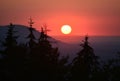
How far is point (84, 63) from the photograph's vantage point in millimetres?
36344

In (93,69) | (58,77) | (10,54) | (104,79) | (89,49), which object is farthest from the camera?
(104,79)

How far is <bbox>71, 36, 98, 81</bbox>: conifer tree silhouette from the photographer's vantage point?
3597 cm

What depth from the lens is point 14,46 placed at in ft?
105

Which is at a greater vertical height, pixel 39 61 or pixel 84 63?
pixel 39 61

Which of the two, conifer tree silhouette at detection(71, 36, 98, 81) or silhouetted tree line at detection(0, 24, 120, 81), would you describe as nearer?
silhouetted tree line at detection(0, 24, 120, 81)

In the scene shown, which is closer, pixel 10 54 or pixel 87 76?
pixel 10 54

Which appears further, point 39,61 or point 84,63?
point 84,63

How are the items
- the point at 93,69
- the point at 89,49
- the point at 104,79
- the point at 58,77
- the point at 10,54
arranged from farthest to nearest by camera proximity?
the point at 104,79 < the point at 93,69 < the point at 89,49 < the point at 58,77 < the point at 10,54

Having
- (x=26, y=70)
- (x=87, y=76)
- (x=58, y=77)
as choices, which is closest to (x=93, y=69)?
(x=87, y=76)

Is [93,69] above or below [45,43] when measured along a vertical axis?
below

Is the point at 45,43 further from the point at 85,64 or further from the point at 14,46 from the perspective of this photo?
the point at 85,64

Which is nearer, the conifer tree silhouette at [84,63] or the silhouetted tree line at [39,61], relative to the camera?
the silhouetted tree line at [39,61]

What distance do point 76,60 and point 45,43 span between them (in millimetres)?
4916

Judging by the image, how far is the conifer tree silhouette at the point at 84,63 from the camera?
35969 mm
